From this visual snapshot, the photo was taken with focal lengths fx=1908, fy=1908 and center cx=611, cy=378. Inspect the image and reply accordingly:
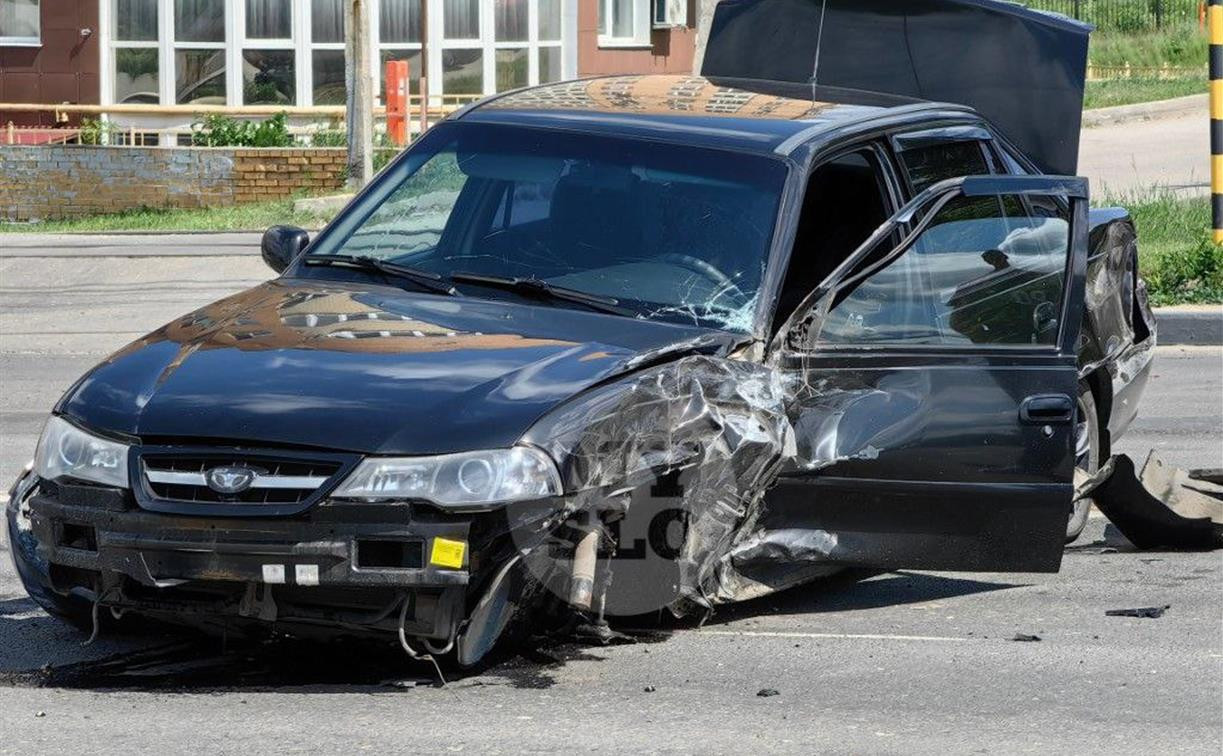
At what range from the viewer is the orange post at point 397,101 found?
2384 cm

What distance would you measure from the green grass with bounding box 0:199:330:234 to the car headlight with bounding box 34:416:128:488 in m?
14.1

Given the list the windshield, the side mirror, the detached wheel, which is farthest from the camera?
the detached wheel

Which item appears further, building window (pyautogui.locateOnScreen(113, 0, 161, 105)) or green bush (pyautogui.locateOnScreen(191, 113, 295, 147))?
building window (pyautogui.locateOnScreen(113, 0, 161, 105))

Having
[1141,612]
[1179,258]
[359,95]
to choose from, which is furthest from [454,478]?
[359,95]

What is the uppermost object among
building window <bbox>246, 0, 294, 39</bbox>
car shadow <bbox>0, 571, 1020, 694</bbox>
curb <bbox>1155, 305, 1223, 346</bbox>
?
building window <bbox>246, 0, 294, 39</bbox>

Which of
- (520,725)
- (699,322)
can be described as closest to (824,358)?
(699,322)

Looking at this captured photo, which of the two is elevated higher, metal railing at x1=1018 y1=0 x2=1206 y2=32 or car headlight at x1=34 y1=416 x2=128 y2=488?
metal railing at x1=1018 y1=0 x2=1206 y2=32

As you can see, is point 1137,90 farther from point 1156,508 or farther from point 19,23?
point 1156,508

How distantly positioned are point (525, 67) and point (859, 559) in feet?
79.5

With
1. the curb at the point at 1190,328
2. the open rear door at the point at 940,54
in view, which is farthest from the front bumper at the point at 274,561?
the curb at the point at 1190,328

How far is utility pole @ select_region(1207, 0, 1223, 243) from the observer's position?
13328 mm

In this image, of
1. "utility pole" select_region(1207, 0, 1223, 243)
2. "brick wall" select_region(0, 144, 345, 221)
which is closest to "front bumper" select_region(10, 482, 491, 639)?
"utility pole" select_region(1207, 0, 1223, 243)

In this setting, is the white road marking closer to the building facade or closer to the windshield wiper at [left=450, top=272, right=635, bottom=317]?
the windshield wiper at [left=450, top=272, right=635, bottom=317]

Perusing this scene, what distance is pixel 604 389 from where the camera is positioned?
16.5ft
